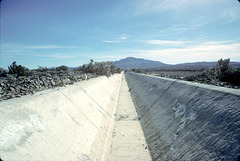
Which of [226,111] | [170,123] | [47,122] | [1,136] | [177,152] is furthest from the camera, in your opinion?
[170,123]

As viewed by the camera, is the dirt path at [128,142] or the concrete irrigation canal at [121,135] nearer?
the concrete irrigation canal at [121,135]

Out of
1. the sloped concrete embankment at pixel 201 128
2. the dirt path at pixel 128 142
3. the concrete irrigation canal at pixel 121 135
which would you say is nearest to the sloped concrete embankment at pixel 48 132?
the concrete irrigation canal at pixel 121 135

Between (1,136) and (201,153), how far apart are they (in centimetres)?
352

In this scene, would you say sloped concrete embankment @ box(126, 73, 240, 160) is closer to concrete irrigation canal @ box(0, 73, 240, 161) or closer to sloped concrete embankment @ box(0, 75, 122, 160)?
concrete irrigation canal @ box(0, 73, 240, 161)

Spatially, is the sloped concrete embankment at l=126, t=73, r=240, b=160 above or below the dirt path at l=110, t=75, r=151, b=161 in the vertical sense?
above

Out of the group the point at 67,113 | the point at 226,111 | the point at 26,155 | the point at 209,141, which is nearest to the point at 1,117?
the point at 26,155

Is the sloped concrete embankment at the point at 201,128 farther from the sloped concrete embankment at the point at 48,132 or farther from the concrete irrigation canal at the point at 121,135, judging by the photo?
Answer: the sloped concrete embankment at the point at 48,132

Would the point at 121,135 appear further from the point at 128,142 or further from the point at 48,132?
the point at 48,132

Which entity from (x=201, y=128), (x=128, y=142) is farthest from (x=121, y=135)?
(x=201, y=128)

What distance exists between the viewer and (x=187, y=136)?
10.7 feet

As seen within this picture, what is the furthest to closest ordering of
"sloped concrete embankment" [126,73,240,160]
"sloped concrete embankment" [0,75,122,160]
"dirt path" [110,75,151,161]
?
1. "dirt path" [110,75,151,161]
2. "sloped concrete embankment" [0,75,122,160]
3. "sloped concrete embankment" [126,73,240,160]

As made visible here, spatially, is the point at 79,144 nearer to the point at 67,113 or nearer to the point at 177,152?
the point at 67,113

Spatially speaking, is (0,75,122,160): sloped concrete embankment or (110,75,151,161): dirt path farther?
(110,75,151,161): dirt path

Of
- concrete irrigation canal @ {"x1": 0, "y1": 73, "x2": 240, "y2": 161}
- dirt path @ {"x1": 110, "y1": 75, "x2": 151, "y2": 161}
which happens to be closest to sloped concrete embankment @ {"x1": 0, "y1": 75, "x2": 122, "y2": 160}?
concrete irrigation canal @ {"x1": 0, "y1": 73, "x2": 240, "y2": 161}
